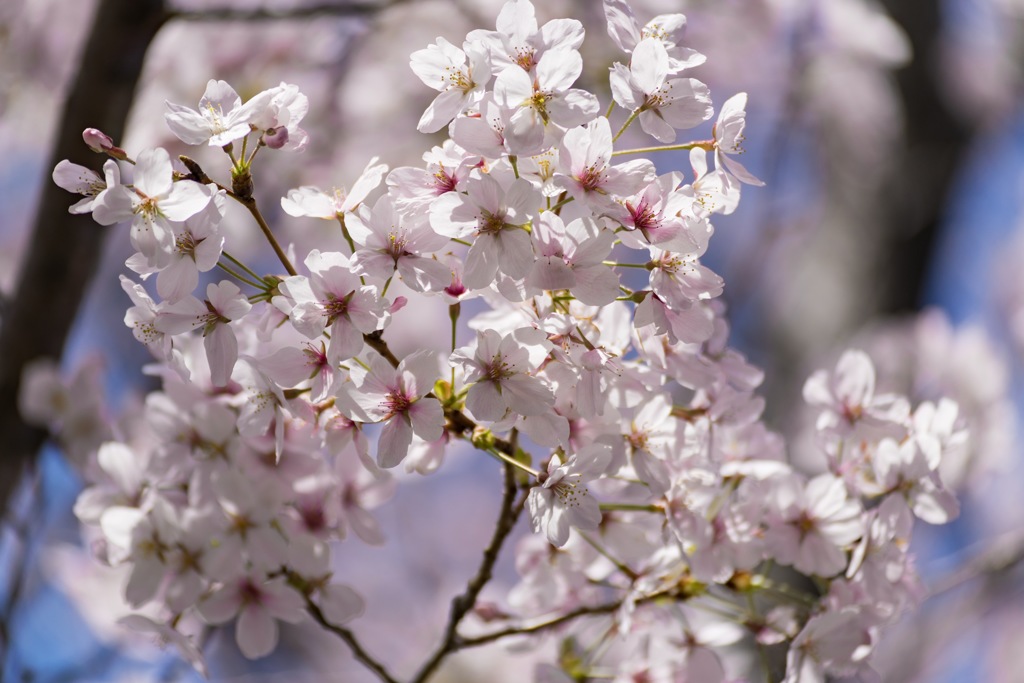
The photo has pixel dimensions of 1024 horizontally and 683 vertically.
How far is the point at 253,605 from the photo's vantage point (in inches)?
35.0

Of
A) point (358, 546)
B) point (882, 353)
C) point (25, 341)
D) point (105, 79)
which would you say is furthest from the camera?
point (358, 546)

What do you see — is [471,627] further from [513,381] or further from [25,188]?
[25,188]

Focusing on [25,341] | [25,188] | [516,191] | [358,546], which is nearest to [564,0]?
[25,341]

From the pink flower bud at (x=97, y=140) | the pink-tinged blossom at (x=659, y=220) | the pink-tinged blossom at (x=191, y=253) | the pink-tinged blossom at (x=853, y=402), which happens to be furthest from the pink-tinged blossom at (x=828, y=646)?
the pink flower bud at (x=97, y=140)

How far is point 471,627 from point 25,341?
0.77 metres

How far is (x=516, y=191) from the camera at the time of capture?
0.63 metres

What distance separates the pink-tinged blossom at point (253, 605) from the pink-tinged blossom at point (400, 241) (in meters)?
0.37

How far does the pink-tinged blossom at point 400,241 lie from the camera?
66cm

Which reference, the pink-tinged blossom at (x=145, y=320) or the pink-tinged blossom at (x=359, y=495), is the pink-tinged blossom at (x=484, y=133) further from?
the pink-tinged blossom at (x=359, y=495)

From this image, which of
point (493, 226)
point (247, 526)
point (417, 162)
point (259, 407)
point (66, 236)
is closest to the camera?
point (493, 226)

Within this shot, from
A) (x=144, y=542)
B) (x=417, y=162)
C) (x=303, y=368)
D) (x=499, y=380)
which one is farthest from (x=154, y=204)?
(x=417, y=162)

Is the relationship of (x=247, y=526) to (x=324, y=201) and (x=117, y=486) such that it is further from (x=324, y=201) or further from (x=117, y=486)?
(x=324, y=201)

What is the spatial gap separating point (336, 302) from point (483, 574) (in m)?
0.30

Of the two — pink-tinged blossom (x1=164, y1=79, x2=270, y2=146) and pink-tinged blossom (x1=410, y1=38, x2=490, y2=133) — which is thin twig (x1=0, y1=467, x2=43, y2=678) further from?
pink-tinged blossom (x1=410, y1=38, x2=490, y2=133)
